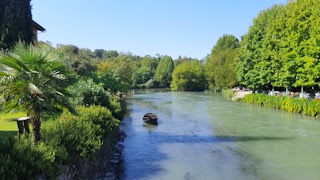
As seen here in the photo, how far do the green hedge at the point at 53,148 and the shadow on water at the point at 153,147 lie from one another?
2.50 meters

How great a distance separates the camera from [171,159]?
665 inches

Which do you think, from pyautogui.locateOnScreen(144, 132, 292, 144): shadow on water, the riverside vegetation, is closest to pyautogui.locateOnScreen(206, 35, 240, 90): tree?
the riverside vegetation

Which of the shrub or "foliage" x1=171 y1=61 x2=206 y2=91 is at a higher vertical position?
"foliage" x1=171 y1=61 x2=206 y2=91

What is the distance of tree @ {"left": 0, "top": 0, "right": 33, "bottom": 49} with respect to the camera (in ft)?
83.1

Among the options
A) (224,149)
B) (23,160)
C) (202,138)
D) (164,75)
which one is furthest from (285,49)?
(164,75)

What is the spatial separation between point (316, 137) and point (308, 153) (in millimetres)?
4756

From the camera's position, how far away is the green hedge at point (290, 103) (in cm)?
3113

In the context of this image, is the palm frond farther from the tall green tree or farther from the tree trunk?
the tall green tree

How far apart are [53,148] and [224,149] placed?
40.7 feet

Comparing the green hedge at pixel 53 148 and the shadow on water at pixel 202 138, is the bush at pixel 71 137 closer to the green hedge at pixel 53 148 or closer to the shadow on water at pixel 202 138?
the green hedge at pixel 53 148

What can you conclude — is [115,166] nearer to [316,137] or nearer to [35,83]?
[35,83]

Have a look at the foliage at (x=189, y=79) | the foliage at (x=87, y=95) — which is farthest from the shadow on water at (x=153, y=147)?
the foliage at (x=189, y=79)

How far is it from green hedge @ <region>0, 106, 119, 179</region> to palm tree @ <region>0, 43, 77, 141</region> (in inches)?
35.0

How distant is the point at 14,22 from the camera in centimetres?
2550
